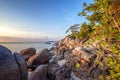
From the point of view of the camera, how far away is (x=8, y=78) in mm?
8227

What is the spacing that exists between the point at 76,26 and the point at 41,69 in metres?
7.95

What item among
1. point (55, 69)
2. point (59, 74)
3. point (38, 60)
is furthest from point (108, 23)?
point (38, 60)

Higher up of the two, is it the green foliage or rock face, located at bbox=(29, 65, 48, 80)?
the green foliage

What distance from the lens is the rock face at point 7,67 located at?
8016mm

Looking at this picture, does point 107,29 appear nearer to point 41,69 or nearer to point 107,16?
point 107,16

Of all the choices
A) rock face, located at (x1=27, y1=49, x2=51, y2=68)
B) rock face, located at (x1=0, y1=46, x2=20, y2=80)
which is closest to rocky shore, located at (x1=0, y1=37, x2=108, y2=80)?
rock face, located at (x1=0, y1=46, x2=20, y2=80)

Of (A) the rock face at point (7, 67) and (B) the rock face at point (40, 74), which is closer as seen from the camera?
(A) the rock face at point (7, 67)

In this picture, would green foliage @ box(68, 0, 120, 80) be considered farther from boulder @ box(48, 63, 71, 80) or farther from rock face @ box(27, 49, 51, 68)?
rock face @ box(27, 49, 51, 68)

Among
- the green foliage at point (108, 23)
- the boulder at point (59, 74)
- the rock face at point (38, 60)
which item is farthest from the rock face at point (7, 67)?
the rock face at point (38, 60)

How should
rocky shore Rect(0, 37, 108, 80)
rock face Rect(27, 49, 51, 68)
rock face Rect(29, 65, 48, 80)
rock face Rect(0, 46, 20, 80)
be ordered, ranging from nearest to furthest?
rock face Rect(0, 46, 20, 80) < rocky shore Rect(0, 37, 108, 80) < rock face Rect(29, 65, 48, 80) < rock face Rect(27, 49, 51, 68)

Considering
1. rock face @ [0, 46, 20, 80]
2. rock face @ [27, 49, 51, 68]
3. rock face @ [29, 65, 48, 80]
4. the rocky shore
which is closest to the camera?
rock face @ [0, 46, 20, 80]

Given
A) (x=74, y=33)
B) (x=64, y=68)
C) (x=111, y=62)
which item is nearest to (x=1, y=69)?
(x=74, y=33)

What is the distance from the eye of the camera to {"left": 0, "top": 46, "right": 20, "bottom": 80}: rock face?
8.02m

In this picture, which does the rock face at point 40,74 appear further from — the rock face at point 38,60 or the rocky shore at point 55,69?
the rock face at point 38,60
